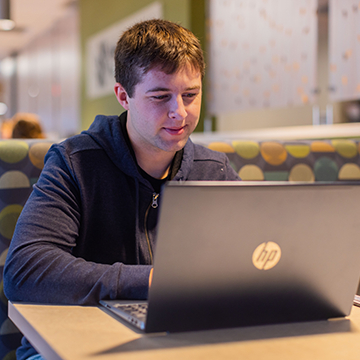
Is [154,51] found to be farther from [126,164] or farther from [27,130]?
[27,130]

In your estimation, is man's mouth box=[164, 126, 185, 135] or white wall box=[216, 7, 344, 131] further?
white wall box=[216, 7, 344, 131]

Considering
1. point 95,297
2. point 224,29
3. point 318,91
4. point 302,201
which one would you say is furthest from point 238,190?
point 224,29

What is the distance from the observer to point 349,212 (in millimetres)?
698

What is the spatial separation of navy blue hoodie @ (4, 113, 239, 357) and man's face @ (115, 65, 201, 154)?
87 millimetres

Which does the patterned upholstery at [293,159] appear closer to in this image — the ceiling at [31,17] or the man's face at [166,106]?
the man's face at [166,106]

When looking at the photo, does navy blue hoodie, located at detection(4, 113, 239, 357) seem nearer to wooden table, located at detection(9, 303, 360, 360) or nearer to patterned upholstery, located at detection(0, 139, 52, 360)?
wooden table, located at detection(9, 303, 360, 360)

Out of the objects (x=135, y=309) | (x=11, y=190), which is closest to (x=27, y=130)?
(x=11, y=190)

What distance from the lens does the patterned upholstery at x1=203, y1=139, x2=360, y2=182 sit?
1680 mm

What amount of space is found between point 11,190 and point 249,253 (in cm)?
87

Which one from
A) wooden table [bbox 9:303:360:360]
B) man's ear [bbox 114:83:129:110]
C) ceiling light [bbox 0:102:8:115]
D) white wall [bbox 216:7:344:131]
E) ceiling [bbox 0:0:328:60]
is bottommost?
wooden table [bbox 9:303:360:360]

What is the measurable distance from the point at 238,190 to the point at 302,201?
101mm

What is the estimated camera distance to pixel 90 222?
113cm

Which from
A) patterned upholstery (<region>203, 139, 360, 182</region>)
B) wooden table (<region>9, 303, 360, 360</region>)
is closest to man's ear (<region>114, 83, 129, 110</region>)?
patterned upholstery (<region>203, 139, 360, 182</region>)

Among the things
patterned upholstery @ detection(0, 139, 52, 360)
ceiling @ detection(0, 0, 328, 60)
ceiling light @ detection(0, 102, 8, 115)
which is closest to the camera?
patterned upholstery @ detection(0, 139, 52, 360)
